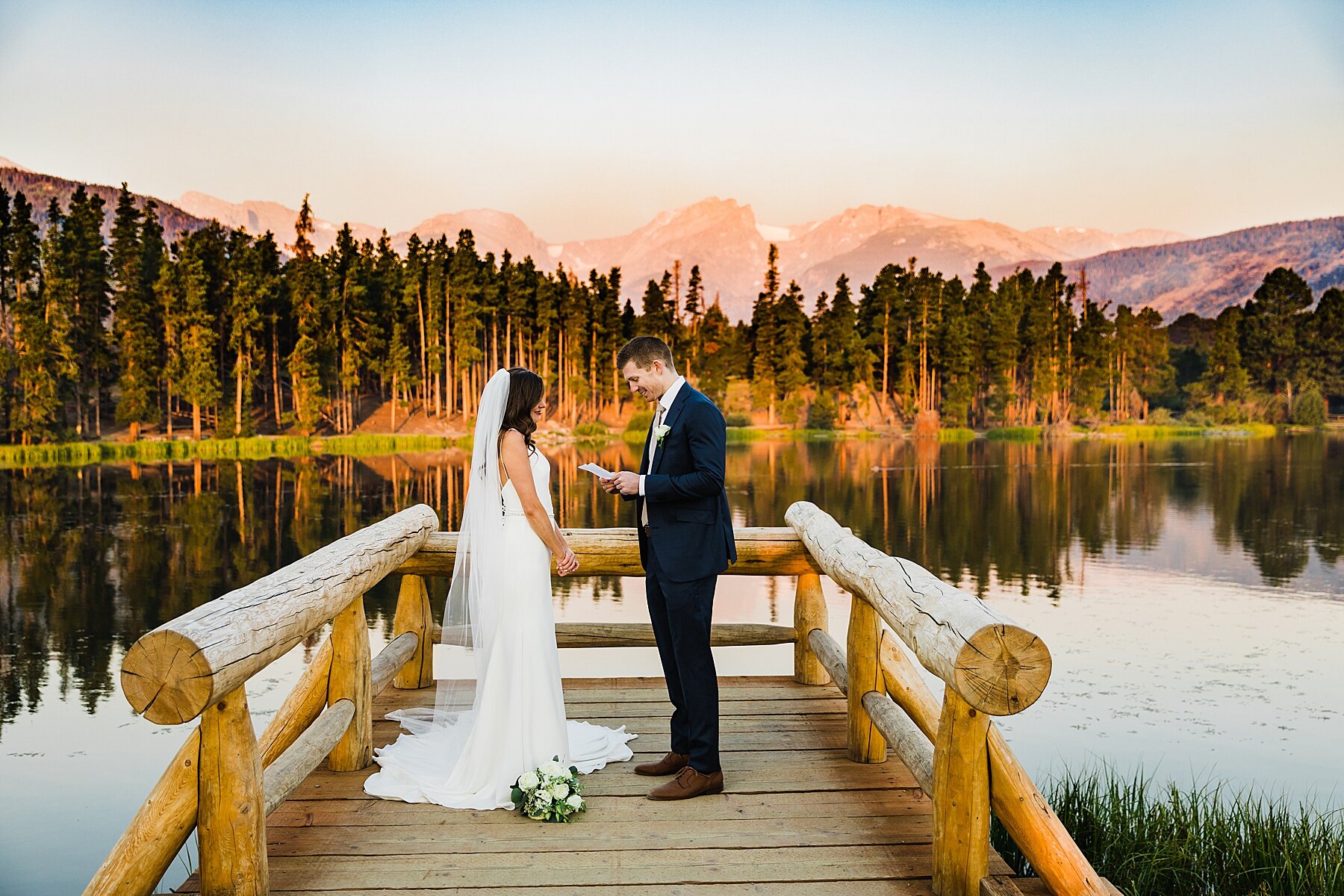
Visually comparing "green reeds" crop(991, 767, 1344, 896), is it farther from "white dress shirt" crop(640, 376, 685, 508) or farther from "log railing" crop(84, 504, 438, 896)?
"log railing" crop(84, 504, 438, 896)

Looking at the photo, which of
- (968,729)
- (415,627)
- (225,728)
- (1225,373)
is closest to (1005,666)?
(968,729)

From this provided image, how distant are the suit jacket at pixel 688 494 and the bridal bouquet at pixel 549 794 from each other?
1015 mm

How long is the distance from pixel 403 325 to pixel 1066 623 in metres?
Result: 54.6

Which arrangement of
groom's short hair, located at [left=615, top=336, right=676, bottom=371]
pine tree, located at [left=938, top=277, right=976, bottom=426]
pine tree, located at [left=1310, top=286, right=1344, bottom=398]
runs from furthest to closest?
pine tree, located at [left=1310, top=286, right=1344, bottom=398] < pine tree, located at [left=938, top=277, right=976, bottom=426] < groom's short hair, located at [left=615, top=336, right=676, bottom=371]

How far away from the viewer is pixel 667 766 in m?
4.87

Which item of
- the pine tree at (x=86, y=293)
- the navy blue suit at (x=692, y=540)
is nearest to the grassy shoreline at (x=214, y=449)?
the pine tree at (x=86, y=293)

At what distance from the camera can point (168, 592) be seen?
49.1ft

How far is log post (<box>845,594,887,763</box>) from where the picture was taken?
505 cm

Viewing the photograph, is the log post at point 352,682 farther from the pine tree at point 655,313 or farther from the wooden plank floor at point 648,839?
the pine tree at point 655,313


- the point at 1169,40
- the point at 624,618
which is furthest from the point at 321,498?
the point at 1169,40

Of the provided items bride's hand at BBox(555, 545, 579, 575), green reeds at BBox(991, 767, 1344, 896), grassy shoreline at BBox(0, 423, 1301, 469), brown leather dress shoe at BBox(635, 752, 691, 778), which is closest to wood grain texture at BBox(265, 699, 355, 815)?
bride's hand at BBox(555, 545, 579, 575)

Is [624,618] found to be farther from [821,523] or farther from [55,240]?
[55,240]

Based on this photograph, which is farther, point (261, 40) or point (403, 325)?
point (261, 40)

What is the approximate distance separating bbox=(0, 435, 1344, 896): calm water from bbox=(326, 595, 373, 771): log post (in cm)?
254
